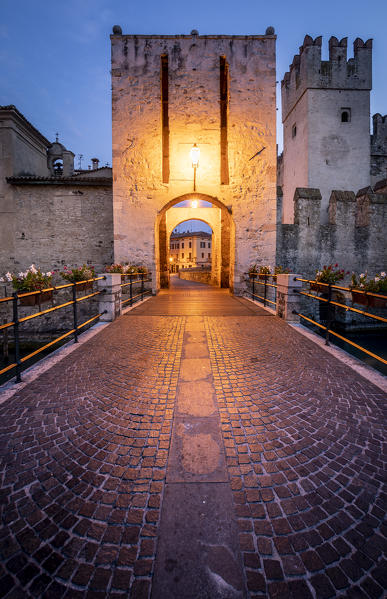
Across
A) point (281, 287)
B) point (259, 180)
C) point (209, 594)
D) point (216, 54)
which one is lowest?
point (209, 594)

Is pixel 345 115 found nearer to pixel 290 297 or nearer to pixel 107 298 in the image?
pixel 290 297

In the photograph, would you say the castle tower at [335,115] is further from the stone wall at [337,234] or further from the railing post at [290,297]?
the railing post at [290,297]

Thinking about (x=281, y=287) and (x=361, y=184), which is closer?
(x=281, y=287)

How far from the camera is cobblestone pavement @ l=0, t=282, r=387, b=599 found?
3.84 feet

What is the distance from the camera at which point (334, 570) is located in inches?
46.6

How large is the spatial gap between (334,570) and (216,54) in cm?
1461

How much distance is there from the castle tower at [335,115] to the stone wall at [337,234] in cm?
371

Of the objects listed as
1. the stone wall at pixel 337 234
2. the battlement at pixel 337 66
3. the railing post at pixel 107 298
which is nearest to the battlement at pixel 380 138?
the battlement at pixel 337 66

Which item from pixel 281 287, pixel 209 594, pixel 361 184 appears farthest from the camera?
pixel 361 184

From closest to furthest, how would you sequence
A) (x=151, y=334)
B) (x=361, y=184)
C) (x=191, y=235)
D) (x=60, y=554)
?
1. (x=60, y=554)
2. (x=151, y=334)
3. (x=361, y=184)
4. (x=191, y=235)

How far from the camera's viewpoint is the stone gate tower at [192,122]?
10.1m

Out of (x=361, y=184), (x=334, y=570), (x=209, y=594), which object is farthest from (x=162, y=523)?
(x=361, y=184)

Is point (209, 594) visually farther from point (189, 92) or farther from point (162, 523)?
point (189, 92)

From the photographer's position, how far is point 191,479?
1682 mm
